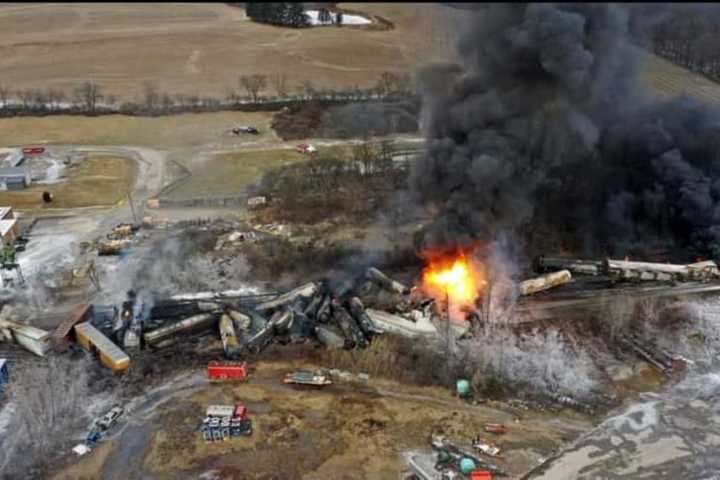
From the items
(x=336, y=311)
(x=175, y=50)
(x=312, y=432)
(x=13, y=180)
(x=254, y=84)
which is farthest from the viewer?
(x=175, y=50)

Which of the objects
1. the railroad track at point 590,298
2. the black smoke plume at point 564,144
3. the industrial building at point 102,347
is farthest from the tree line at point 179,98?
the industrial building at point 102,347

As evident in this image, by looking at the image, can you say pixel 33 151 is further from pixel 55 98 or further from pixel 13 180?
pixel 55 98

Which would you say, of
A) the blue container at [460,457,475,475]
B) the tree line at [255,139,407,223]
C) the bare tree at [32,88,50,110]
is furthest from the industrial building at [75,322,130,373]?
the bare tree at [32,88,50,110]

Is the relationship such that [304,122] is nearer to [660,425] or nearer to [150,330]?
[150,330]

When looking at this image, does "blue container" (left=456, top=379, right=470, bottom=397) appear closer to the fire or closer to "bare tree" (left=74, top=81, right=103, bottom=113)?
the fire

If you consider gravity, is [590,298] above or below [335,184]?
below

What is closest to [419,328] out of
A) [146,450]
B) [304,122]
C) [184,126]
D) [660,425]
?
[660,425]

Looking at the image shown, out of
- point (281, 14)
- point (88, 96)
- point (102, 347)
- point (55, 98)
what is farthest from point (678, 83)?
point (55, 98)
